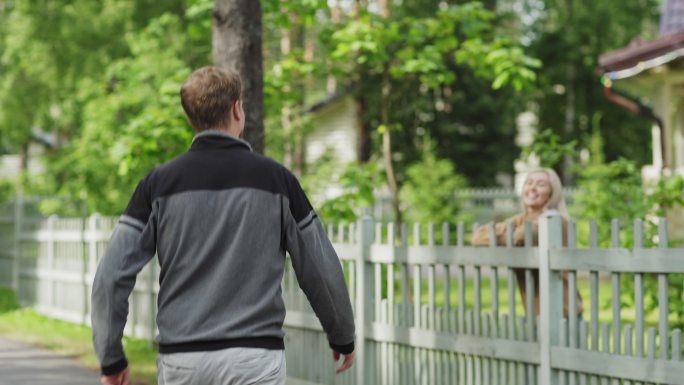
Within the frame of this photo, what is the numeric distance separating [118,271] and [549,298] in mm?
3172

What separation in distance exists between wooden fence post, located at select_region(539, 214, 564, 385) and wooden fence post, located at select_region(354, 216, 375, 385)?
1952 millimetres

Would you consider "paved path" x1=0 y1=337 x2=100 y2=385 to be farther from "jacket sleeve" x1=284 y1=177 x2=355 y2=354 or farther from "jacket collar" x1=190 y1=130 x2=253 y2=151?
"jacket collar" x1=190 y1=130 x2=253 y2=151

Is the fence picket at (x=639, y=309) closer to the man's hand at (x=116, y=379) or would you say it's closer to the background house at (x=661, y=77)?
the man's hand at (x=116, y=379)

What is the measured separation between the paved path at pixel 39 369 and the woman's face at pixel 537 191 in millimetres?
4024

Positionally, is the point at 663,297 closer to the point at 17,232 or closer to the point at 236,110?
the point at 236,110

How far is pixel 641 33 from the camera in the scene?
43.7 m

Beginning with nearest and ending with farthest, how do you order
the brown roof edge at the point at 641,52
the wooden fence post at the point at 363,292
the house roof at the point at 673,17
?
the wooden fence post at the point at 363,292
the brown roof edge at the point at 641,52
the house roof at the point at 673,17

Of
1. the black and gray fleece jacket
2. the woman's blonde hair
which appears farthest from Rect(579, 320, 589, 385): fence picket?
the black and gray fleece jacket

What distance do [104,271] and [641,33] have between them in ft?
138

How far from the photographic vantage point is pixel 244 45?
8867 mm

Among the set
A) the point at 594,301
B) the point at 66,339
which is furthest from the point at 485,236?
the point at 66,339

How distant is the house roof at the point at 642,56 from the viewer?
1641cm

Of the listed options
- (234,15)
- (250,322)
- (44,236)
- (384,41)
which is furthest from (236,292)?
(44,236)

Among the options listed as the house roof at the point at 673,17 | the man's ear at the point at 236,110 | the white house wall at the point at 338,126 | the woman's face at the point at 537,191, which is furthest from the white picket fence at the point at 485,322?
the white house wall at the point at 338,126
